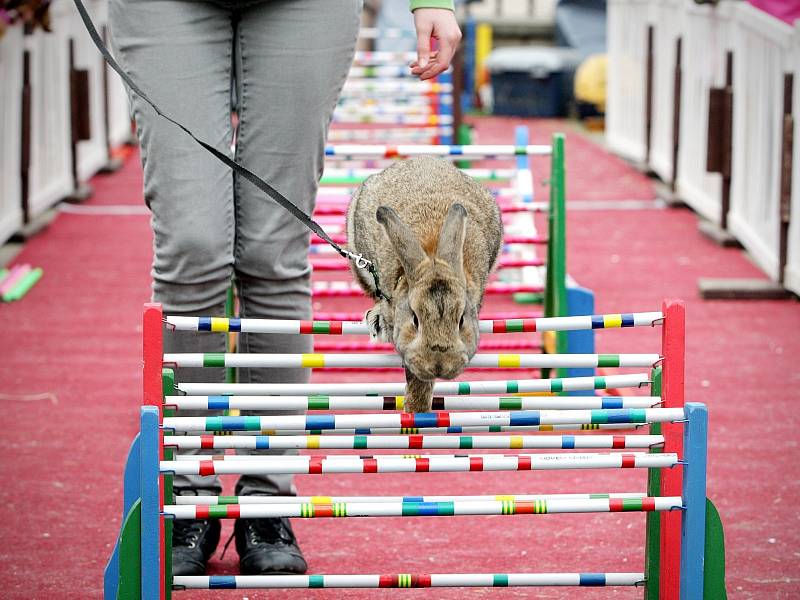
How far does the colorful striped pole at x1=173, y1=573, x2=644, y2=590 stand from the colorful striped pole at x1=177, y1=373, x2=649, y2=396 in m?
0.37

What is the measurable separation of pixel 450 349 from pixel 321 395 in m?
0.41

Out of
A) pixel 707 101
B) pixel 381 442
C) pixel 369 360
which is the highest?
pixel 707 101

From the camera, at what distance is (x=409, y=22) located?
51.6 ft

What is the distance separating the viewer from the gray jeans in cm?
277

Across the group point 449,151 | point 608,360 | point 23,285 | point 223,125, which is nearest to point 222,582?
point 608,360

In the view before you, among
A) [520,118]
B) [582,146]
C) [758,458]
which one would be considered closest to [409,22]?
[520,118]

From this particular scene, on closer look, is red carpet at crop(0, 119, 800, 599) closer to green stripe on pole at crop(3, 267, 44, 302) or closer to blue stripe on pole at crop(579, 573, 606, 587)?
green stripe on pole at crop(3, 267, 44, 302)

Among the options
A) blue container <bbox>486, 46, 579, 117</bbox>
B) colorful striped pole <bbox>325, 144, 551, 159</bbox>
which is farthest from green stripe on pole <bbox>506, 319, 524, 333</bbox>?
blue container <bbox>486, 46, 579, 117</bbox>

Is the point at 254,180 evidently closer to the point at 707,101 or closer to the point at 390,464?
the point at 390,464

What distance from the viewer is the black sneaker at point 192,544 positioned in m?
2.88

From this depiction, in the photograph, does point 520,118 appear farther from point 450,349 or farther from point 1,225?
point 450,349

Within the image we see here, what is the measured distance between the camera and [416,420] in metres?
2.45

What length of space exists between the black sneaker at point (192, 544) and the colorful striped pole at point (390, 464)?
1.68ft

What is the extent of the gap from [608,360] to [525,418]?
25 centimetres
